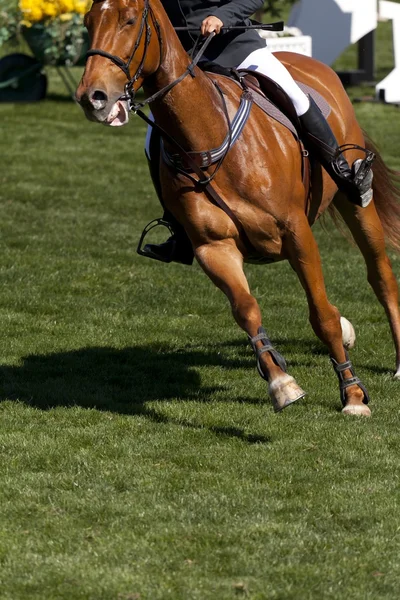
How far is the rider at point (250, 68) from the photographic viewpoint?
7.23 metres

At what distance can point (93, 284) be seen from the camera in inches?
448

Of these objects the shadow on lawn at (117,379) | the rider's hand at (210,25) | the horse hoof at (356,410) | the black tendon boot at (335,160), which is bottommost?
the shadow on lawn at (117,379)

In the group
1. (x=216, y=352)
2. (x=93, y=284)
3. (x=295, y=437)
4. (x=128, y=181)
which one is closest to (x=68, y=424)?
(x=295, y=437)

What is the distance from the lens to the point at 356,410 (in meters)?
7.44

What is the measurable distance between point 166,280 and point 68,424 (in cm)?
437

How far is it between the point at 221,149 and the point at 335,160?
110 centimetres

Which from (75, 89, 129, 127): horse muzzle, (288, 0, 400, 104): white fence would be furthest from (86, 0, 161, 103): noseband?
(288, 0, 400, 104): white fence

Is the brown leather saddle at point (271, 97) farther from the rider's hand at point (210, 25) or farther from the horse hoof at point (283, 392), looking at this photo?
the horse hoof at point (283, 392)

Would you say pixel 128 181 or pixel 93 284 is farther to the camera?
pixel 128 181

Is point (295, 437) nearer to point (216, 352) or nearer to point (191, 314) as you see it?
point (216, 352)

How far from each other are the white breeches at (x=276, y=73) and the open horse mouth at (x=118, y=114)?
1663 mm

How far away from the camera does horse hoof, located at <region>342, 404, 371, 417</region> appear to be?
743 centimetres

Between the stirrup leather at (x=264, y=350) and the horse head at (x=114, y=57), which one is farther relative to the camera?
the stirrup leather at (x=264, y=350)

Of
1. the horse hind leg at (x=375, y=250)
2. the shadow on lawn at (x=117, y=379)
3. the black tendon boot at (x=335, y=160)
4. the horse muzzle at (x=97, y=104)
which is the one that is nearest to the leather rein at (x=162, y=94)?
the horse muzzle at (x=97, y=104)
